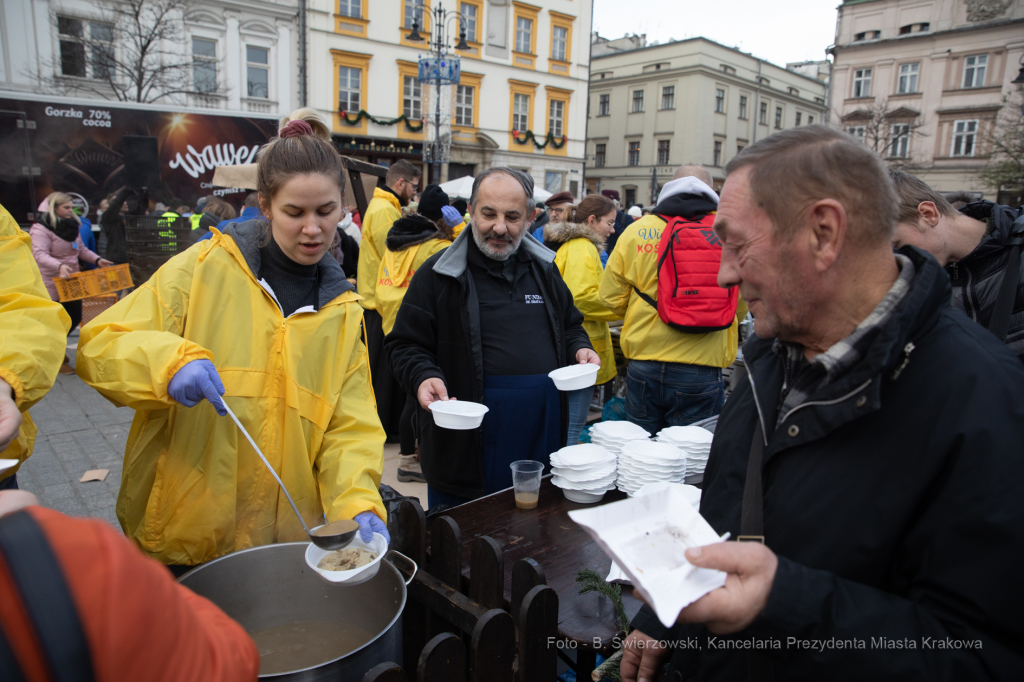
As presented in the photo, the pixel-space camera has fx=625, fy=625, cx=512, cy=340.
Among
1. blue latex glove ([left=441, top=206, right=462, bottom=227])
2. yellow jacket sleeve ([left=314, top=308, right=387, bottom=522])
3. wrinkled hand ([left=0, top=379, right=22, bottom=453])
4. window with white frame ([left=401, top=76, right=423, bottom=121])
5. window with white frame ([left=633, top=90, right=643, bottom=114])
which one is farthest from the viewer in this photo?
window with white frame ([left=633, top=90, right=643, bottom=114])

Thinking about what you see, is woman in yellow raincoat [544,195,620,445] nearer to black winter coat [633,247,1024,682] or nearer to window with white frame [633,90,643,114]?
black winter coat [633,247,1024,682]

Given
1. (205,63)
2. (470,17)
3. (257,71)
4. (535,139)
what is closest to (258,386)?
(205,63)

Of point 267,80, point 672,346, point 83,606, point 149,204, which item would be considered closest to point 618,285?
point 672,346

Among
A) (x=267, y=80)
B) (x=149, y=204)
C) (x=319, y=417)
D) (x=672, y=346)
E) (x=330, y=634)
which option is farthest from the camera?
(x=267, y=80)

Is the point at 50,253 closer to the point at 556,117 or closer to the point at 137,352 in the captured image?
the point at 137,352

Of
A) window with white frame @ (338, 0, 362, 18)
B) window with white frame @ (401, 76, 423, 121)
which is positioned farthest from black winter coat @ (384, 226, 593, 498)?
window with white frame @ (338, 0, 362, 18)

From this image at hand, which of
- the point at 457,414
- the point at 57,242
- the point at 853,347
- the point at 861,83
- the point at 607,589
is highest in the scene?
the point at 861,83

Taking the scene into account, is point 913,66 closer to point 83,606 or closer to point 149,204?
point 149,204

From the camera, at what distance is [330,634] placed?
68.2 inches

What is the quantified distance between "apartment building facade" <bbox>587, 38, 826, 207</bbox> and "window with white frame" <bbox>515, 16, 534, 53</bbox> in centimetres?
1519

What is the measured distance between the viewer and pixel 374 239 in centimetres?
559

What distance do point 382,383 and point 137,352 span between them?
13.1ft

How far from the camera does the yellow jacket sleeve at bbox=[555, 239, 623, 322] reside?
190 inches

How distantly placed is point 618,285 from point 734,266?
2.98 metres
